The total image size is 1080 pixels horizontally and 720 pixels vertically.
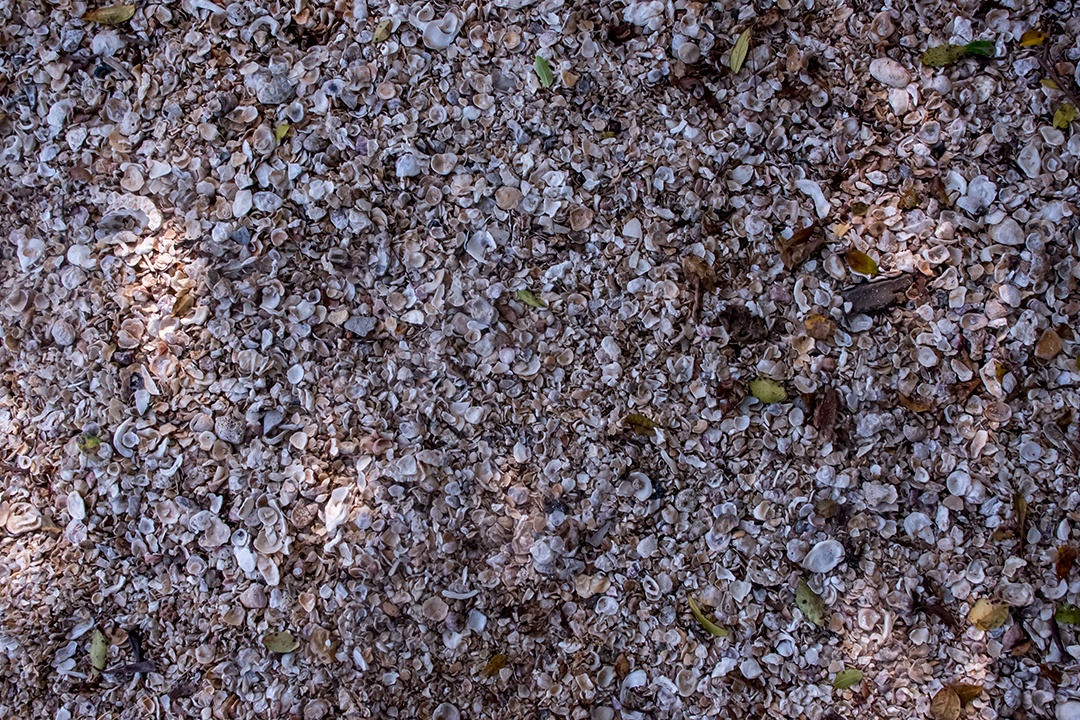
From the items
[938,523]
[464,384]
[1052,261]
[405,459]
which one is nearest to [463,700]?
[405,459]

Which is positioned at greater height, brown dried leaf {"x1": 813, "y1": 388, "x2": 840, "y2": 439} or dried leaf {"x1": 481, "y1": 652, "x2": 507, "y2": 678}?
brown dried leaf {"x1": 813, "y1": 388, "x2": 840, "y2": 439}

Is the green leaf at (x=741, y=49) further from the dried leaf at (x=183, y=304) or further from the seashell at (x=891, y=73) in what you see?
the dried leaf at (x=183, y=304)

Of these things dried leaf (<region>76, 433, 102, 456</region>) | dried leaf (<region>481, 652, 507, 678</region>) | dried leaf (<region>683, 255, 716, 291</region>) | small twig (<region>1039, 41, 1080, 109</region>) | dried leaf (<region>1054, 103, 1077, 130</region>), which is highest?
small twig (<region>1039, 41, 1080, 109</region>)

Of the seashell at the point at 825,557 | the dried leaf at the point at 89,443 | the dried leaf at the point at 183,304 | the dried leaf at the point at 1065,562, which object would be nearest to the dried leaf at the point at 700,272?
the seashell at the point at 825,557

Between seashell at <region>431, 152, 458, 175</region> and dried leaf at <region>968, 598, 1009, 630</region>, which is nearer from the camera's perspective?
dried leaf at <region>968, 598, 1009, 630</region>

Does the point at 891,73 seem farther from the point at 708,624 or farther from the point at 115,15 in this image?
the point at 115,15

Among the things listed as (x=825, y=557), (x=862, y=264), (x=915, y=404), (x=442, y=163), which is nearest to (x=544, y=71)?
(x=442, y=163)

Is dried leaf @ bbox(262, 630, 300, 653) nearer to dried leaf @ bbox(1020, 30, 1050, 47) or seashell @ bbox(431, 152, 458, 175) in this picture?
seashell @ bbox(431, 152, 458, 175)

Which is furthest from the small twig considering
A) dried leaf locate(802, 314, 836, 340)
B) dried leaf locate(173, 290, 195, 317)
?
dried leaf locate(173, 290, 195, 317)
